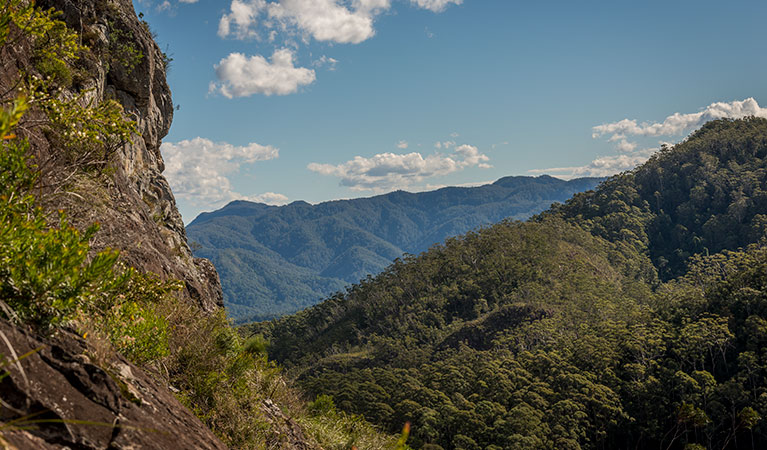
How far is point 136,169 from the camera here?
1509 centimetres

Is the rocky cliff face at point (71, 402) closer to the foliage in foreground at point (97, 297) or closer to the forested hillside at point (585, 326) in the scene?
the foliage in foreground at point (97, 297)

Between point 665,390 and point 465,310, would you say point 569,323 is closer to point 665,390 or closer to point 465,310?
point 665,390

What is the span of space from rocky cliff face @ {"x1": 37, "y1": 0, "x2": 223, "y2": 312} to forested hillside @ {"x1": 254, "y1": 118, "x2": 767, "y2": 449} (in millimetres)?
17624

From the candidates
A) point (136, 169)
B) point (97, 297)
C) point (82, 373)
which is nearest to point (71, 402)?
point (82, 373)

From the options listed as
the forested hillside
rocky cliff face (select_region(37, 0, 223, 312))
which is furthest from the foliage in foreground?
the forested hillside

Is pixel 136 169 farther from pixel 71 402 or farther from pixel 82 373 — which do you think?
pixel 71 402

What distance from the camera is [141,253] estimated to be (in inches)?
316

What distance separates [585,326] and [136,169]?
52569 mm

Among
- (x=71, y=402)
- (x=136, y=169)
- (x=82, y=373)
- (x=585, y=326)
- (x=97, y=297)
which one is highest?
(x=136, y=169)

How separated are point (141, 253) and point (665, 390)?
45657 millimetres

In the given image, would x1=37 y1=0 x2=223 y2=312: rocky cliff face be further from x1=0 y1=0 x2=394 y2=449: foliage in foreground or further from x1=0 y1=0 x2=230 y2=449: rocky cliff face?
x1=0 y1=0 x2=394 y2=449: foliage in foreground

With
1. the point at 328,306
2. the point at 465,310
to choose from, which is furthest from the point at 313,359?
the point at 465,310

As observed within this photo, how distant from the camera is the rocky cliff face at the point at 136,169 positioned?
747 centimetres

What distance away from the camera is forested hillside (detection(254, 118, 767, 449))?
120ft
